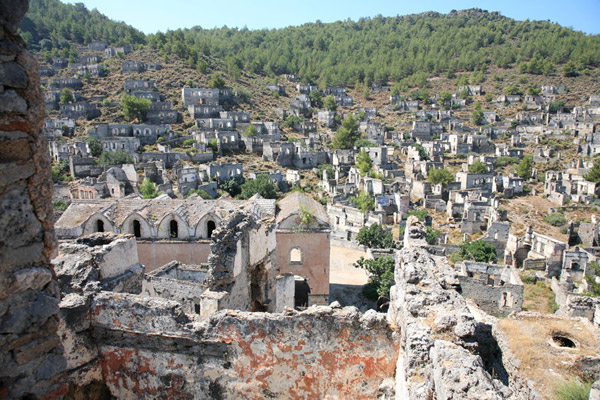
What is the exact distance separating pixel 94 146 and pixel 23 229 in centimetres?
6207

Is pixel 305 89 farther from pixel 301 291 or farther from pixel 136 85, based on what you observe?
pixel 301 291

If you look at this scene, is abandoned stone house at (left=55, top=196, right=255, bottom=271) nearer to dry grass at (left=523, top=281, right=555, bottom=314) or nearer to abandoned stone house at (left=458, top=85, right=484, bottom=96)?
dry grass at (left=523, top=281, right=555, bottom=314)

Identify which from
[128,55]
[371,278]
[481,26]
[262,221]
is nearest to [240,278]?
[262,221]

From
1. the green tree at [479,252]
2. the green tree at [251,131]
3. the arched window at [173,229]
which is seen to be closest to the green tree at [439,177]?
the green tree at [479,252]

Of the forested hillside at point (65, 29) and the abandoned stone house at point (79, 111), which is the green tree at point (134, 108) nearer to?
the abandoned stone house at point (79, 111)

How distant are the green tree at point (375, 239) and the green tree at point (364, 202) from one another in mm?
11513

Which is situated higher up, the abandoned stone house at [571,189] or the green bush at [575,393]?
the green bush at [575,393]

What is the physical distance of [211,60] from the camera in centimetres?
11225

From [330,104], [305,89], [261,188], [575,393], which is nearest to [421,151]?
[261,188]

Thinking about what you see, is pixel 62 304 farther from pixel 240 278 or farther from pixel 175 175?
pixel 175 175

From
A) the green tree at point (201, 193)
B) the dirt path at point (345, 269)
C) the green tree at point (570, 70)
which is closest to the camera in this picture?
the dirt path at point (345, 269)

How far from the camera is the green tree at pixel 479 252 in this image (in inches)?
1277

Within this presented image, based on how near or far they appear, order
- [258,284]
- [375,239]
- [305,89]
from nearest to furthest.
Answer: [258,284]
[375,239]
[305,89]

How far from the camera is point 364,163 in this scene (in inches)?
2414
